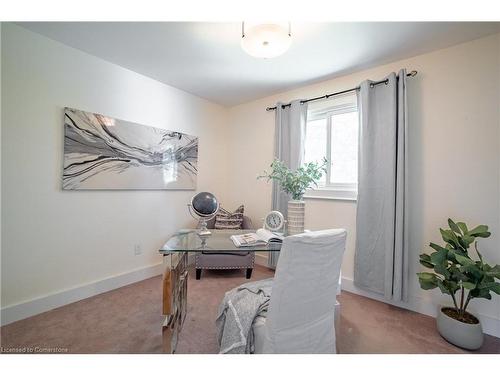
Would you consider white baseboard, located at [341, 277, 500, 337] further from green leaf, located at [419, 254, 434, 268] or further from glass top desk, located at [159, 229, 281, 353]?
glass top desk, located at [159, 229, 281, 353]

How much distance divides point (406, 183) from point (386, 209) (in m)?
0.29

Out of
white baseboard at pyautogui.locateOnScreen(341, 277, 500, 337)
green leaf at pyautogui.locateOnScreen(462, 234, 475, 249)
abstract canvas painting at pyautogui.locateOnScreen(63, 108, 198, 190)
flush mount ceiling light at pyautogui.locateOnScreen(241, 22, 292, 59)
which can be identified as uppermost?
flush mount ceiling light at pyautogui.locateOnScreen(241, 22, 292, 59)

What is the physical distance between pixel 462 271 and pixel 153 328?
232cm

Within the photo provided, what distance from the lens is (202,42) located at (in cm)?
187

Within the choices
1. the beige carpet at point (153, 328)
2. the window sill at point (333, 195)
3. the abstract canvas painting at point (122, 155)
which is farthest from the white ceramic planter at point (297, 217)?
the abstract canvas painting at point (122, 155)

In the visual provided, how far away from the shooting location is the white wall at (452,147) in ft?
5.56

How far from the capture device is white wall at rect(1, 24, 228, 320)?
1.71 meters

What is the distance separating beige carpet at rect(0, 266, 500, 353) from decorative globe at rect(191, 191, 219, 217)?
901 mm

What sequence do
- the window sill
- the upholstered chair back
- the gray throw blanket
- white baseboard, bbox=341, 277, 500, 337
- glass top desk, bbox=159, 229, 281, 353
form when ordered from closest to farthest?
the upholstered chair back → the gray throw blanket → glass top desk, bbox=159, 229, 281, 353 → white baseboard, bbox=341, 277, 500, 337 → the window sill

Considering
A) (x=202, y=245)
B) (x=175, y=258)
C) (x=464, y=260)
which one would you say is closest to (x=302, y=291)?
(x=202, y=245)

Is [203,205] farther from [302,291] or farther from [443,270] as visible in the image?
[443,270]

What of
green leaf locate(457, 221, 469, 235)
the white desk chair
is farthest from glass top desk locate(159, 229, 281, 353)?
green leaf locate(457, 221, 469, 235)

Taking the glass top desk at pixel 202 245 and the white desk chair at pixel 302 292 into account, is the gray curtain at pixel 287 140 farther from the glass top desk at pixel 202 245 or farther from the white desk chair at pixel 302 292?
the white desk chair at pixel 302 292
